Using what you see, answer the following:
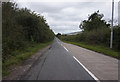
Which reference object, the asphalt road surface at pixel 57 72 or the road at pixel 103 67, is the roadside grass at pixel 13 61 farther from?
the road at pixel 103 67

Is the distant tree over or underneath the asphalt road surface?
over

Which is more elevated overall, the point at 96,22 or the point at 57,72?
the point at 96,22

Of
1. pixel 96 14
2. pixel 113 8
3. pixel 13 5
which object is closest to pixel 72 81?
pixel 13 5

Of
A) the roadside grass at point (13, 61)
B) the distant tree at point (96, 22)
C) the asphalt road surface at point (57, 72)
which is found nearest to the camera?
the asphalt road surface at point (57, 72)

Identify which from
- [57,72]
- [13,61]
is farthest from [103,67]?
[13,61]

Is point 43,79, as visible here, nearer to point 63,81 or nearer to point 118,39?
point 63,81

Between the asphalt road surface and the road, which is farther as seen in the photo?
the road

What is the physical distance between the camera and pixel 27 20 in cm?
2622

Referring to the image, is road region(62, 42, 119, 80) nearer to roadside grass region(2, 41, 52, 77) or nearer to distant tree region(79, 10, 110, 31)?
roadside grass region(2, 41, 52, 77)

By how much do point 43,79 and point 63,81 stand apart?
0.84 m

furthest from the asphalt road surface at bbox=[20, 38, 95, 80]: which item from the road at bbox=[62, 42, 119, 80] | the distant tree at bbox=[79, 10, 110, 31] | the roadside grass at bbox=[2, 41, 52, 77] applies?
the distant tree at bbox=[79, 10, 110, 31]

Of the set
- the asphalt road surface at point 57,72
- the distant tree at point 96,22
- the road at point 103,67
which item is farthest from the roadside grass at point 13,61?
the distant tree at point 96,22

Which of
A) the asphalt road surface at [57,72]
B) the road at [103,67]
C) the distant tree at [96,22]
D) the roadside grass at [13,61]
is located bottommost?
the road at [103,67]

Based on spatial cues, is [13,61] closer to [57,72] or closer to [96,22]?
[57,72]
